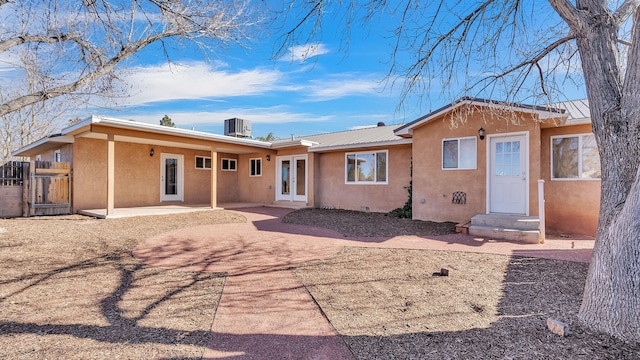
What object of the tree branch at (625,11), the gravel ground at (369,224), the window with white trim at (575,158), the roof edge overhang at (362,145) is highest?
the tree branch at (625,11)

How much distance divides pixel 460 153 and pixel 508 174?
134 cm

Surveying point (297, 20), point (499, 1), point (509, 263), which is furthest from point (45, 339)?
point (499, 1)

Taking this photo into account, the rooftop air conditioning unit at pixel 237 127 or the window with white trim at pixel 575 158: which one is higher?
the rooftop air conditioning unit at pixel 237 127

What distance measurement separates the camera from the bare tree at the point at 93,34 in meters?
6.07

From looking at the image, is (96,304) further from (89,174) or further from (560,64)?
(89,174)

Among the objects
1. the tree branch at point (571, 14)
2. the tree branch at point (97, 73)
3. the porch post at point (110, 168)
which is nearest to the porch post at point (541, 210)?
the tree branch at point (571, 14)

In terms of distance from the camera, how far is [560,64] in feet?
16.6

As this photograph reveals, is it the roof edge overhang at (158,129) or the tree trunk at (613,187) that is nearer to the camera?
the tree trunk at (613,187)

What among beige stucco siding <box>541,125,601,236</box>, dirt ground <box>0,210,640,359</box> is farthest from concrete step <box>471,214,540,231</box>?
dirt ground <box>0,210,640,359</box>

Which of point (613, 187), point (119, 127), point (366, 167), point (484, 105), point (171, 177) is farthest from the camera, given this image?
point (171, 177)

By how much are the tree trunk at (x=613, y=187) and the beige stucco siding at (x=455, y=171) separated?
4.52m

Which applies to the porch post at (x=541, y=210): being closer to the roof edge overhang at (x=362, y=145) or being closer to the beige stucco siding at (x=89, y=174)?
the roof edge overhang at (x=362, y=145)

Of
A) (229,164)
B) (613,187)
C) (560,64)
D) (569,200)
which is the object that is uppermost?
(560,64)

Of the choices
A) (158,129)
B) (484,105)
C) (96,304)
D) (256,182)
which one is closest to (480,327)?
(96,304)
